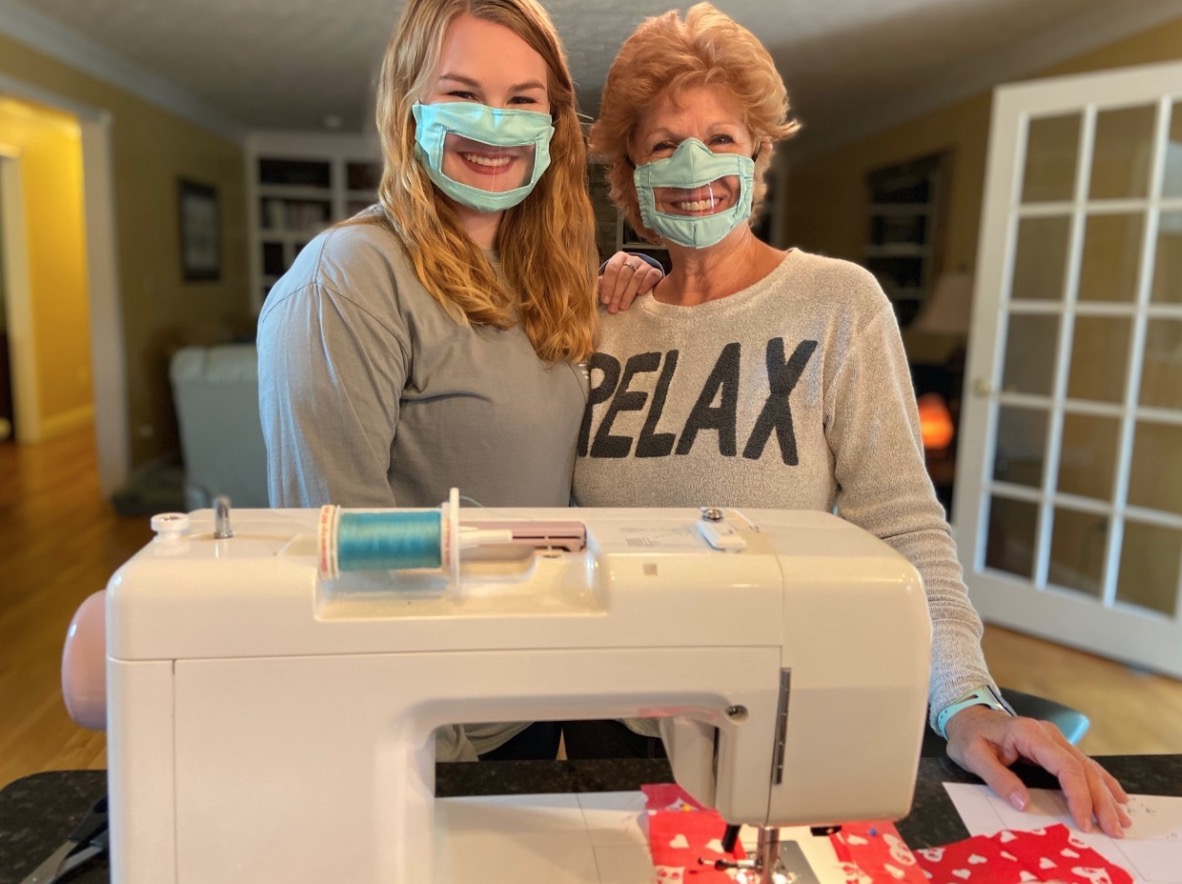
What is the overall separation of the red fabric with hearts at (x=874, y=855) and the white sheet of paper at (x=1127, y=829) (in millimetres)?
84

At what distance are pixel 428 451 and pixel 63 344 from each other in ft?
21.9

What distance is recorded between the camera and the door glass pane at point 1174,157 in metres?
2.76

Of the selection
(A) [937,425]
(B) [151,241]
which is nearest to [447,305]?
(A) [937,425]

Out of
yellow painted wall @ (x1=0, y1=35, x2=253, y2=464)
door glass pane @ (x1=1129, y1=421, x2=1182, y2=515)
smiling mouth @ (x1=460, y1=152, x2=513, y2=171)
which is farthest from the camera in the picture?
yellow painted wall @ (x1=0, y1=35, x2=253, y2=464)

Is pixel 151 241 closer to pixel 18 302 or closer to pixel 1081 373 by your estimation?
pixel 18 302

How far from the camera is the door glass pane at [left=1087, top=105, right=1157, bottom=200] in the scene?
2.86m

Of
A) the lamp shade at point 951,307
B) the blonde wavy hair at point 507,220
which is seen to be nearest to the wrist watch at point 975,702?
the blonde wavy hair at point 507,220

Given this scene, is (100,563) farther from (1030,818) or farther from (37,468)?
(1030,818)

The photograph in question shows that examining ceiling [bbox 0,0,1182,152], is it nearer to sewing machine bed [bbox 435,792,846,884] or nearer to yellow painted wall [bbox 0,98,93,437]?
yellow painted wall [bbox 0,98,93,437]

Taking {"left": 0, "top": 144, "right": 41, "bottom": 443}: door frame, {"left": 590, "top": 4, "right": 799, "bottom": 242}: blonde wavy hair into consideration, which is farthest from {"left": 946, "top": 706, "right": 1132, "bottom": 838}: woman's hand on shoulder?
{"left": 0, "top": 144, "right": 41, "bottom": 443}: door frame

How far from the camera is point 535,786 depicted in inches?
33.2

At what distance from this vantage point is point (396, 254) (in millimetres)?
880

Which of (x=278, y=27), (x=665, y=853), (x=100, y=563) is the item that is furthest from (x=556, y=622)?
(x=278, y=27)

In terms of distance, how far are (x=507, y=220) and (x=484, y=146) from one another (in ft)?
0.36
